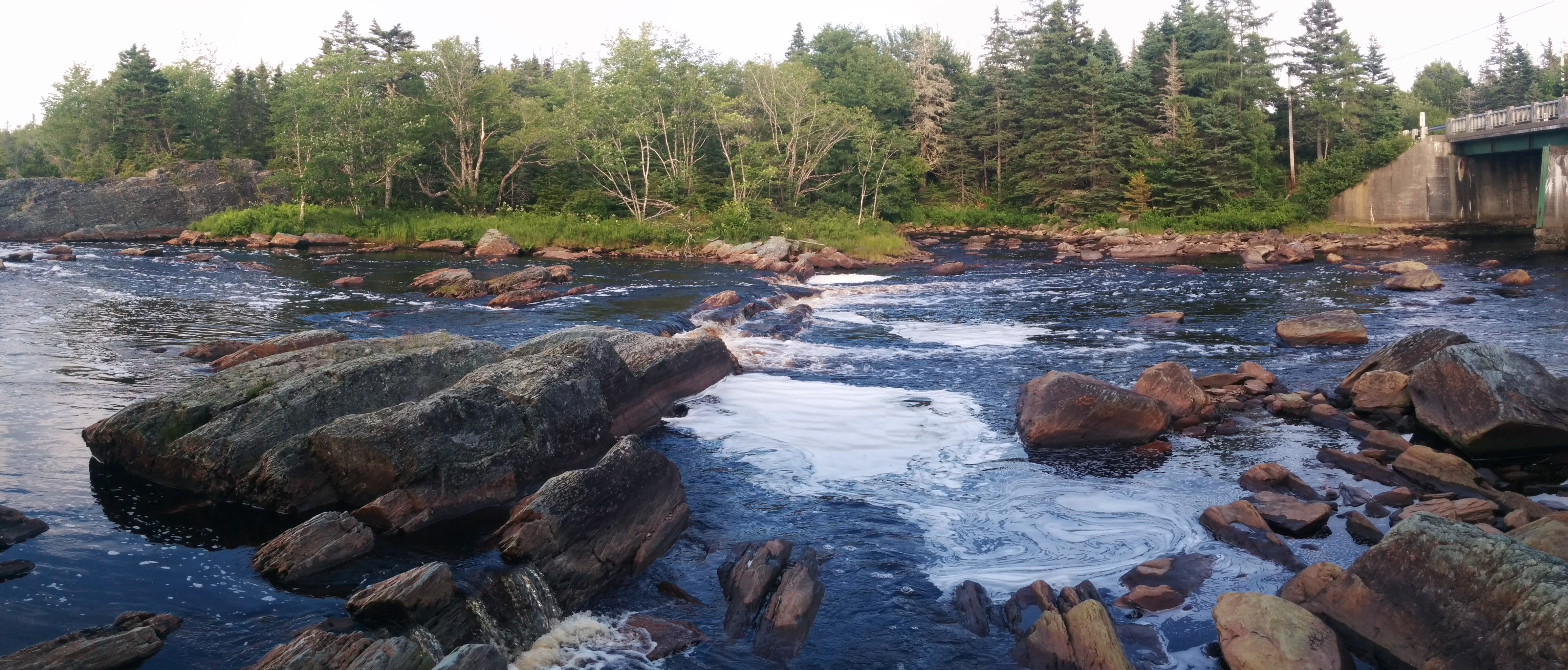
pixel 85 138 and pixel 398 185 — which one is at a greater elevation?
pixel 85 138

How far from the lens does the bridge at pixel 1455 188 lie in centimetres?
4569

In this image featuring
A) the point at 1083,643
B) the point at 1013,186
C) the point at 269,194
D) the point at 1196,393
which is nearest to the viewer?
the point at 1083,643

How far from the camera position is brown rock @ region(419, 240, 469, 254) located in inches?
1582

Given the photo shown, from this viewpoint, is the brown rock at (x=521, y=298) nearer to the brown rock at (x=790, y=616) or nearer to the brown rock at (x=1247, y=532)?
the brown rock at (x=790, y=616)

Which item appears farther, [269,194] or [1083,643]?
[269,194]

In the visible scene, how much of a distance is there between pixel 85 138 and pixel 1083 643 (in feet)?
224

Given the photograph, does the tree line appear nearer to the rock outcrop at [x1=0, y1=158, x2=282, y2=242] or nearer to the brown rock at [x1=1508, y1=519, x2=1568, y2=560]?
the rock outcrop at [x1=0, y1=158, x2=282, y2=242]

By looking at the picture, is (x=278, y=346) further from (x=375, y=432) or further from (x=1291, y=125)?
(x=1291, y=125)

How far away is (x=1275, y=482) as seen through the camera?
33.7ft

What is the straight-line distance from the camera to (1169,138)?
54094 mm

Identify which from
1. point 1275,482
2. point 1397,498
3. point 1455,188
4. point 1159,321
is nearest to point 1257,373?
point 1275,482

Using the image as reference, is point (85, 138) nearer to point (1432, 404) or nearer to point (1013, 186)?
point (1013, 186)

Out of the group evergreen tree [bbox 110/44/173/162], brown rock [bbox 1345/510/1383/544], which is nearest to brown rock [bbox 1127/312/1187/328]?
brown rock [bbox 1345/510/1383/544]

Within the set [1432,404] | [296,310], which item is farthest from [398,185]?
[1432,404]
